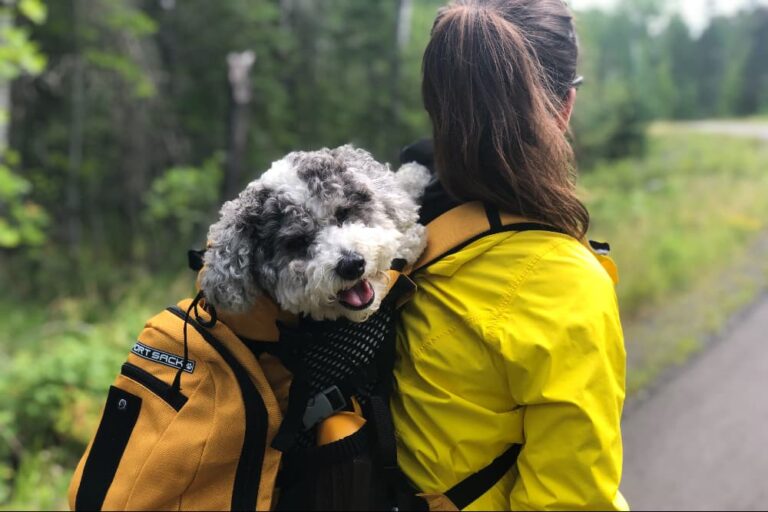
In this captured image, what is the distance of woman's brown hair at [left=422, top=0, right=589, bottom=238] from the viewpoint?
5.98 feet

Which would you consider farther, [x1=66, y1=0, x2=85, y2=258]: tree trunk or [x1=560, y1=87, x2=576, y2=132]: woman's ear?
[x1=66, y1=0, x2=85, y2=258]: tree trunk

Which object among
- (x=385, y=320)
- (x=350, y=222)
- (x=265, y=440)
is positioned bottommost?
(x=265, y=440)

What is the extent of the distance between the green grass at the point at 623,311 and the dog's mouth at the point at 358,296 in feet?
3.60

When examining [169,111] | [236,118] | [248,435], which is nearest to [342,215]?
[248,435]

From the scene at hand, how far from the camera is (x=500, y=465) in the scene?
193cm

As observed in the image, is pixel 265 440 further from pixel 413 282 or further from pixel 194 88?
pixel 194 88

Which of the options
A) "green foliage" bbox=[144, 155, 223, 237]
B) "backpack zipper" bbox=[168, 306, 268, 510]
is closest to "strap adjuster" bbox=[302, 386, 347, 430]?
"backpack zipper" bbox=[168, 306, 268, 510]

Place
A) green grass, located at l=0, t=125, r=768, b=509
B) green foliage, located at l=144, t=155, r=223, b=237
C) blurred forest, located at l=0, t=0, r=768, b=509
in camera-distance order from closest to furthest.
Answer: green grass, located at l=0, t=125, r=768, b=509 < blurred forest, located at l=0, t=0, r=768, b=509 < green foliage, located at l=144, t=155, r=223, b=237

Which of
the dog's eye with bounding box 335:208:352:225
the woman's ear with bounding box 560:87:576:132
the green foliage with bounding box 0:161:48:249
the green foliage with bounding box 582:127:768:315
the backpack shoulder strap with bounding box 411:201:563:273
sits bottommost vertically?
the green foliage with bounding box 582:127:768:315

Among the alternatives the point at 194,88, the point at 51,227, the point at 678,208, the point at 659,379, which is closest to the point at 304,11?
the point at 194,88

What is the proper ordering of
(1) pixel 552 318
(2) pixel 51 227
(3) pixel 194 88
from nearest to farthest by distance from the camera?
(1) pixel 552 318 → (2) pixel 51 227 → (3) pixel 194 88

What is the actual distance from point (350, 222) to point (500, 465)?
3.05ft

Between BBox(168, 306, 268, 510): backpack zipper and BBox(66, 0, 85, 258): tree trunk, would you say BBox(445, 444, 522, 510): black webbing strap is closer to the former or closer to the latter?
BBox(168, 306, 268, 510): backpack zipper

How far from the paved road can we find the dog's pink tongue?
2603 millimetres
